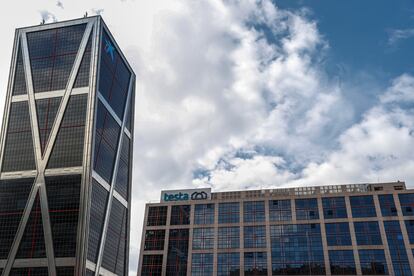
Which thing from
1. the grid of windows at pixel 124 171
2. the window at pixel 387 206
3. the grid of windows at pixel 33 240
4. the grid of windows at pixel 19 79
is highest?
the grid of windows at pixel 19 79

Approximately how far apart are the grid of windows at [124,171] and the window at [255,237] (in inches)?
1780

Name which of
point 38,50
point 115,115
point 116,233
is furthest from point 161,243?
point 38,50

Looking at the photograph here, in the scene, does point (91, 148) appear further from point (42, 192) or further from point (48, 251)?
point (48, 251)

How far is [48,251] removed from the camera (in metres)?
120

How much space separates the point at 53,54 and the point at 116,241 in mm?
64068

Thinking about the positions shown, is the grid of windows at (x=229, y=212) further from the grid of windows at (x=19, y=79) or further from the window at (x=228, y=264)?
the grid of windows at (x=19, y=79)

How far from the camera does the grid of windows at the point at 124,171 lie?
15174 cm

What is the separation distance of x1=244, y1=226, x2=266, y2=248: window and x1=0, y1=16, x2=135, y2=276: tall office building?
140 feet

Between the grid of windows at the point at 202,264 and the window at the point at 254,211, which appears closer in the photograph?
the grid of windows at the point at 202,264

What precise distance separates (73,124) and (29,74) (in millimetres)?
26158

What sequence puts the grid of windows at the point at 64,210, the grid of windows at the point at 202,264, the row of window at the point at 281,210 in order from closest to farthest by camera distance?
the grid of windows at the point at 64,210 → the row of window at the point at 281,210 → the grid of windows at the point at 202,264

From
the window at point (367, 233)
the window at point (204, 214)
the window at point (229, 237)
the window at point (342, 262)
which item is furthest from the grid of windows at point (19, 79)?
the window at point (367, 233)

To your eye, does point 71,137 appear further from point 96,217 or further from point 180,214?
point 180,214

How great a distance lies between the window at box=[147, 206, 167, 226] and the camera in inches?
6811
